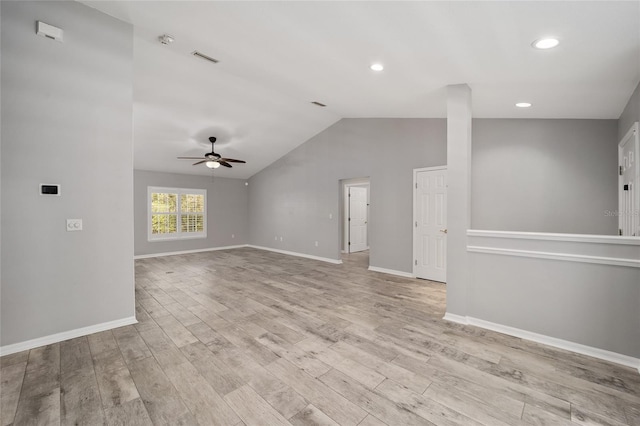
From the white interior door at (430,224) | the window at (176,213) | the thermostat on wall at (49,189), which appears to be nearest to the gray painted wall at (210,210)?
the window at (176,213)

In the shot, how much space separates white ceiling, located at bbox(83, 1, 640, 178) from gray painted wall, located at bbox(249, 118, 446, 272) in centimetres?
61

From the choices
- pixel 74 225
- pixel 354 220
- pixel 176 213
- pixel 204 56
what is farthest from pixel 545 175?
pixel 176 213

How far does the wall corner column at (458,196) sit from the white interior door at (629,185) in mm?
1583

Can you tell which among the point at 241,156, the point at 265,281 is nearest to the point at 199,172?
the point at 241,156

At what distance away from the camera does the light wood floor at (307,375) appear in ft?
5.65

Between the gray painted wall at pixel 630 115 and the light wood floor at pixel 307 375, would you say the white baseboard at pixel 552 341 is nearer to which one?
the light wood floor at pixel 307 375

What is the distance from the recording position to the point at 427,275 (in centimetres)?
503

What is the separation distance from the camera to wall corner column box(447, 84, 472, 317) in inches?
126

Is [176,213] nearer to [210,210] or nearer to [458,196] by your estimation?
[210,210]

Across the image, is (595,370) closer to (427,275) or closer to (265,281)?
(427,275)

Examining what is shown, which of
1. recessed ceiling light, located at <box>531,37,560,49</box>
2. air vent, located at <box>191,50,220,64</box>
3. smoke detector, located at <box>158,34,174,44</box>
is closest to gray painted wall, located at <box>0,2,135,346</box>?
smoke detector, located at <box>158,34,174,44</box>

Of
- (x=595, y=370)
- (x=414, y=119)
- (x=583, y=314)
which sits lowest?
(x=595, y=370)

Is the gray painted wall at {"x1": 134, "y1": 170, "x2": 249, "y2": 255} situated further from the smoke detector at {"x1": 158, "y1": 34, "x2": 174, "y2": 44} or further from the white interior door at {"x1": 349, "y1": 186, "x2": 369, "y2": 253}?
the smoke detector at {"x1": 158, "y1": 34, "x2": 174, "y2": 44}

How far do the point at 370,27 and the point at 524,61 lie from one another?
58.0 inches
